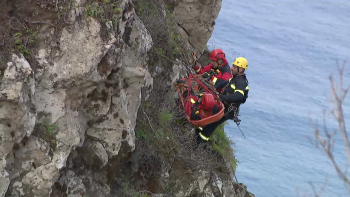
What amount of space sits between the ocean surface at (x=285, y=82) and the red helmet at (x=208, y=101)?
9.55m

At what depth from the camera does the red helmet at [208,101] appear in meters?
7.54

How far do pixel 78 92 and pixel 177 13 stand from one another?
6.02 meters

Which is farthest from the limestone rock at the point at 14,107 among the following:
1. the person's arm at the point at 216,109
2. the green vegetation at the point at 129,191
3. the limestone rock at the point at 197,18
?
the limestone rock at the point at 197,18

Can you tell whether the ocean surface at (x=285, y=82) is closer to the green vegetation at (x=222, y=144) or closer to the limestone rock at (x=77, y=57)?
the green vegetation at (x=222, y=144)

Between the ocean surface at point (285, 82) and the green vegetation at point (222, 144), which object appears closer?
the green vegetation at point (222, 144)

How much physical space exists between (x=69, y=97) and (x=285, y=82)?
2227 cm

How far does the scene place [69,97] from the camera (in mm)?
5039

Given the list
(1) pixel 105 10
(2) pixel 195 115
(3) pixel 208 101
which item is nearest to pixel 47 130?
(1) pixel 105 10

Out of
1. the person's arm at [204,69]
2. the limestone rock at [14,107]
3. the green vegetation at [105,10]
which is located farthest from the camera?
the person's arm at [204,69]

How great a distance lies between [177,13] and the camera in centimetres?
1076

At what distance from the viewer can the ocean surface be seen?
66.1 ft

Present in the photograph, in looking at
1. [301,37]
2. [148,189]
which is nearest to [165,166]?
[148,189]

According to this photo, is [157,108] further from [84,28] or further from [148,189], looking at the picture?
[84,28]

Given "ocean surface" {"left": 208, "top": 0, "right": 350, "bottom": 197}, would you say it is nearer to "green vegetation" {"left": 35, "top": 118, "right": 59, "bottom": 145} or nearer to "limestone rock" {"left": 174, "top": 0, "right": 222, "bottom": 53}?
"limestone rock" {"left": 174, "top": 0, "right": 222, "bottom": 53}
